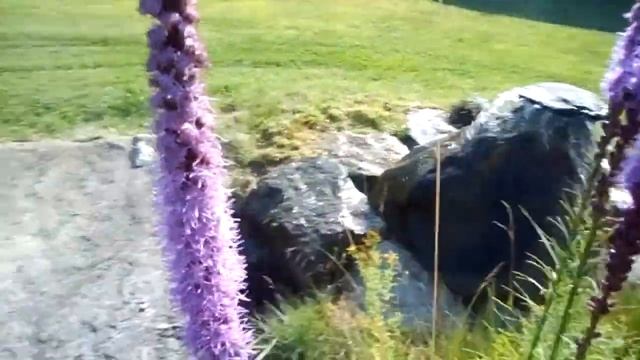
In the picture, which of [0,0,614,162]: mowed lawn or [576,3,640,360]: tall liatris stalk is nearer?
[576,3,640,360]: tall liatris stalk

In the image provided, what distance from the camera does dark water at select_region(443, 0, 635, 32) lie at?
22.9ft

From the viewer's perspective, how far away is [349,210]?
3645 millimetres

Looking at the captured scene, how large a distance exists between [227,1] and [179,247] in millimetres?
6048

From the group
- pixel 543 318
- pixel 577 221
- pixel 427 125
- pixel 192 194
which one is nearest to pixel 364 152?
pixel 427 125

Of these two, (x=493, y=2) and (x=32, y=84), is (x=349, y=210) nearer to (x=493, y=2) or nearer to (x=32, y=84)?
(x=32, y=84)

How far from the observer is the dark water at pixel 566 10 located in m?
6.99

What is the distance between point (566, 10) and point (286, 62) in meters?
2.42

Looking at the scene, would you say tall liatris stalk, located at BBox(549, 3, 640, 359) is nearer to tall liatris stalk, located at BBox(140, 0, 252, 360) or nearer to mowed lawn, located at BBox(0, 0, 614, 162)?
tall liatris stalk, located at BBox(140, 0, 252, 360)

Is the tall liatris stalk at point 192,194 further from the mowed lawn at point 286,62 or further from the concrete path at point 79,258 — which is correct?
the mowed lawn at point 286,62

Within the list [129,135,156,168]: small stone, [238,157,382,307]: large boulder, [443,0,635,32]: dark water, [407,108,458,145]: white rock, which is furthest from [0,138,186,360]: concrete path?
[443,0,635,32]: dark water

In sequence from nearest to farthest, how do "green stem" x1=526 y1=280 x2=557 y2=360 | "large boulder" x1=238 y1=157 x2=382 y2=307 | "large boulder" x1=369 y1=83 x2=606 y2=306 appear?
"green stem" x1=526 y1=280 x2=557 y2=360 < "large boulder" x1=369 y1=83 x2=606 y2=306 < "large boulder" x1=238 y1=157 x2=382 y2=307

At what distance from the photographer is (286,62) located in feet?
19.3

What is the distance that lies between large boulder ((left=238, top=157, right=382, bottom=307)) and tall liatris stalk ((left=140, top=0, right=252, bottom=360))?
2.09 meters

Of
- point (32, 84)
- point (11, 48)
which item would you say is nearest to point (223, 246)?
point (32, 84)
